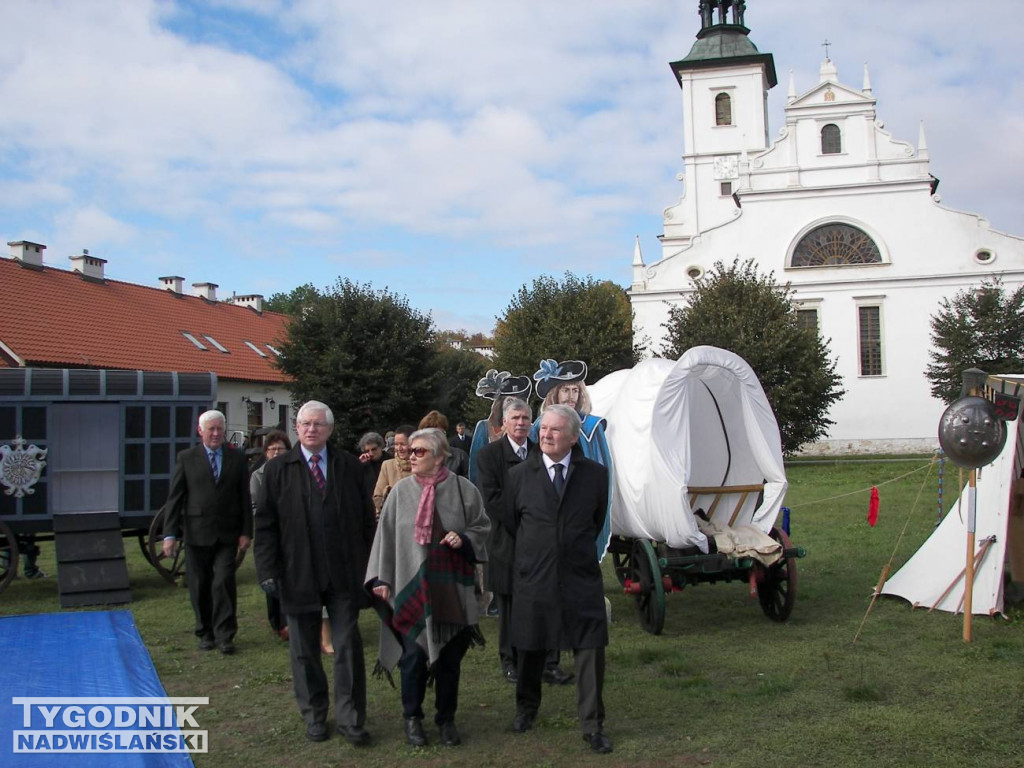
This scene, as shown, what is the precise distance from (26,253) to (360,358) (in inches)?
472

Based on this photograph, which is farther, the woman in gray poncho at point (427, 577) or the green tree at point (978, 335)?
the green tree at point (978, 335)

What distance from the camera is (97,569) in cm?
953

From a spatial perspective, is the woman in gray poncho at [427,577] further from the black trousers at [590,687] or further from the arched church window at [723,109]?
the arched church window at [723,109]

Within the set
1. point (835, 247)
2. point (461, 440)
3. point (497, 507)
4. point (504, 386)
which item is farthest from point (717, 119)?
point (497, 507)

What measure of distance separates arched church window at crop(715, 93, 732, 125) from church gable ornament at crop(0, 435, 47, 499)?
42163 millimetres

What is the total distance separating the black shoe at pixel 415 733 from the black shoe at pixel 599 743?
0.90 m

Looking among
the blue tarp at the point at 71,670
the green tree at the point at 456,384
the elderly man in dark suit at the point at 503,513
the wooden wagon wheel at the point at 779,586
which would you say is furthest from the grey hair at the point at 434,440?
the green tree at the point at 456,384

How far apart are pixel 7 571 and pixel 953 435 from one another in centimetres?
916

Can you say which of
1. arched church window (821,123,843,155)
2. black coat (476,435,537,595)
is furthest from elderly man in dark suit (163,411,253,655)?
arched church window (821,123,843,155)

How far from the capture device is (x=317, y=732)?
5207mm

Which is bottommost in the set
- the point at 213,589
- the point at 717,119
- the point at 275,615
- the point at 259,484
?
the point at 275,615

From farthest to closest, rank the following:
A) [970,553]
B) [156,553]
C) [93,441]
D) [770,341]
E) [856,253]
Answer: [856,253] → [770,341] → [156,553] → [93,441] → [970,553]

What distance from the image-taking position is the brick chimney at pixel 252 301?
153 ft

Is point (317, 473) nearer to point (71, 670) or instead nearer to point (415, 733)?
point (415, 733)
